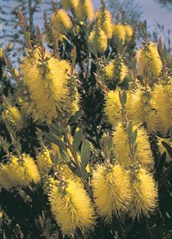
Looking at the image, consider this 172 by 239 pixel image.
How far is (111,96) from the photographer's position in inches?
90.0

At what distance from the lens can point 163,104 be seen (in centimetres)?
210

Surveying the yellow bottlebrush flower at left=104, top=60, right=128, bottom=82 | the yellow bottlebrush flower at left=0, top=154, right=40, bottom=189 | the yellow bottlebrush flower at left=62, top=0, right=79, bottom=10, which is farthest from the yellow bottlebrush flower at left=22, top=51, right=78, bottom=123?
the yellow bottlebrush flower at left=62, top=0, right=79, bottom=10

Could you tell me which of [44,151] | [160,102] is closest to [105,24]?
[44,151]

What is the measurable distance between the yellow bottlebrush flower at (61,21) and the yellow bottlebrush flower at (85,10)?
103mm

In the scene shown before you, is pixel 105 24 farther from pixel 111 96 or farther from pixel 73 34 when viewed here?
pixel 111 96

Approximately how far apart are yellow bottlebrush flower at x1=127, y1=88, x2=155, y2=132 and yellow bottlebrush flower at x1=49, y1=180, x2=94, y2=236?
0.43 meters

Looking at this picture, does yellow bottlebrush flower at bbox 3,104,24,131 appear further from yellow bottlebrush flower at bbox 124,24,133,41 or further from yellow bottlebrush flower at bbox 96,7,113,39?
yellow bottlebrush flower at bbox 124,24,133,41

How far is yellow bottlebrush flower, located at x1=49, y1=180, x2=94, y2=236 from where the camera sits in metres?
1.90

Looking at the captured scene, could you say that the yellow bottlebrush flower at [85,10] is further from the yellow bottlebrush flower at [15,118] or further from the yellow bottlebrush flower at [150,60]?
the yellow bottlebrush flower at [150,60]

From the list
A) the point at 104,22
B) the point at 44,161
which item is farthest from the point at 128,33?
the point at 44,161

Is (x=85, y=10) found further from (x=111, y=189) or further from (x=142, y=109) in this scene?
(x=111, y=189)

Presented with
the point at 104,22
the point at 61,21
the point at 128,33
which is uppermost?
the point at 61,21

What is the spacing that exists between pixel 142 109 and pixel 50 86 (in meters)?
0.42

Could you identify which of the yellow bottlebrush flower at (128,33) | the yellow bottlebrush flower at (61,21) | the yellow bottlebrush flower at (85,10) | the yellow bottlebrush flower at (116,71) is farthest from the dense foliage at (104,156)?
the yellow bottlebrush flower at (128,33)
